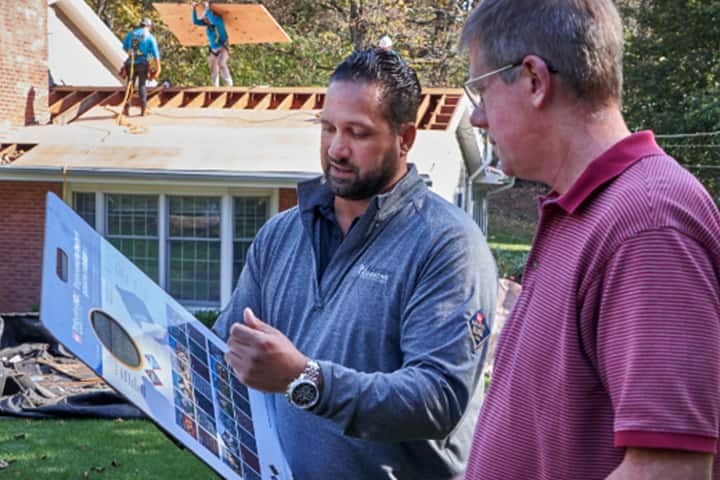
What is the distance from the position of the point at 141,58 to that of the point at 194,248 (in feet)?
13.9

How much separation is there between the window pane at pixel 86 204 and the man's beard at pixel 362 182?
13321 mm

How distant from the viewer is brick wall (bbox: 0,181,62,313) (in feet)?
50.6

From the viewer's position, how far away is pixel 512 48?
159cm

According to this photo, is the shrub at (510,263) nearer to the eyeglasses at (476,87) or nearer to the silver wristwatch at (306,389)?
the silver wristwatch at (306,389)

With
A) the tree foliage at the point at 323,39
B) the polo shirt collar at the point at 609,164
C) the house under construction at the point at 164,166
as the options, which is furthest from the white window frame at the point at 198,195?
the polo shirt collar at the point at 609,164

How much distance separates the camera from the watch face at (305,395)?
2125mm

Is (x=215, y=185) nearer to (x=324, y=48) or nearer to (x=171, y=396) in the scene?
(x=171, y=396)

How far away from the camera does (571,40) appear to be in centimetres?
151

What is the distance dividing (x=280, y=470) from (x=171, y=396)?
1.44 ft

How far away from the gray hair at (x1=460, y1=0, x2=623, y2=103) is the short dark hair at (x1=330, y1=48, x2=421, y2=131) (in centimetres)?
110

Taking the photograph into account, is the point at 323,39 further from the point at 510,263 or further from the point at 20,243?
the point at 20,243

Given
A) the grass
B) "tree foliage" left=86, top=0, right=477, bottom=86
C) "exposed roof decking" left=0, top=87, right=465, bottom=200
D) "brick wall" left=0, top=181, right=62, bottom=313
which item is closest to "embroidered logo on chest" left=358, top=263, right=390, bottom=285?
the grass

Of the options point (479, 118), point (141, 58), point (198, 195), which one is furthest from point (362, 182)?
point (141, 58)

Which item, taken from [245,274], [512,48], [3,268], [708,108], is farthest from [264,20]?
[512,48]
